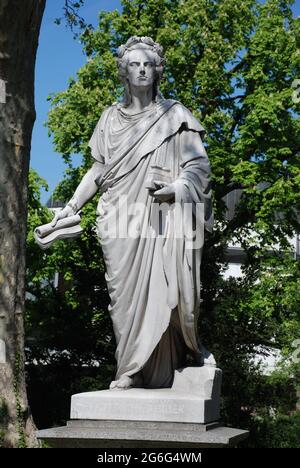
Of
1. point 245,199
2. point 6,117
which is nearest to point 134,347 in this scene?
point 6,117

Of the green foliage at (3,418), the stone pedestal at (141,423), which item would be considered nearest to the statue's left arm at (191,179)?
the stone pedestal at (141,423)

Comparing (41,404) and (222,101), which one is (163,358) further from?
(222,101)

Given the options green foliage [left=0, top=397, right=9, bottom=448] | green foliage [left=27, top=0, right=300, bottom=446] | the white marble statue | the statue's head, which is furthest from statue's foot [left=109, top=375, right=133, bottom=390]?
green foliage [left=27, top=0, right=300, bottom=446]

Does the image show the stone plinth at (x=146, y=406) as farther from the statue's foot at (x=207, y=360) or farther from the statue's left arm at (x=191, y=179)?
the statue's left arm at (x=191, y=179)

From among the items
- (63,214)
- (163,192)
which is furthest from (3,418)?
(163,192)

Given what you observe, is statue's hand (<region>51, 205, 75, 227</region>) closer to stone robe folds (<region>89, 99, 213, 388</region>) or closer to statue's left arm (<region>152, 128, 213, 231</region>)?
stone robe folds (<region>89, 99, 213, 388</region>)

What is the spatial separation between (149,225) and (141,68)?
141 cm

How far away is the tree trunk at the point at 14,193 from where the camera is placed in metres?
9.84

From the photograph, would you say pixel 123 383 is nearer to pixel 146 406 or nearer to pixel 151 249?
pixel 146 406

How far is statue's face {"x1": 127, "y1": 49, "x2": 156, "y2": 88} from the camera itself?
285 inches

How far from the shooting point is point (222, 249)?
663 inches

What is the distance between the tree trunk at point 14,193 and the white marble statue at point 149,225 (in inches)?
122

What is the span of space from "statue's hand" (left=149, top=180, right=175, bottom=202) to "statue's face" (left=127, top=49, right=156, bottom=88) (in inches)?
40.7

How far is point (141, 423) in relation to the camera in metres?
6.11
